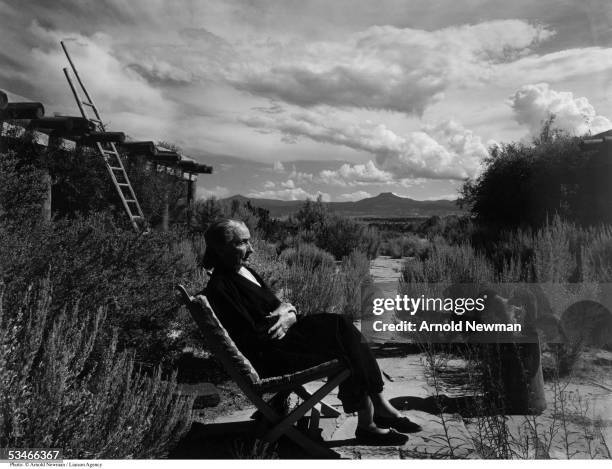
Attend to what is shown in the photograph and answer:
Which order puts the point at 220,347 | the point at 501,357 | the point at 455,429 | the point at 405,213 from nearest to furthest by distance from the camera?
the point at 220,347 → the point at 455,429 → the point at 501,357 → the point at 405,213

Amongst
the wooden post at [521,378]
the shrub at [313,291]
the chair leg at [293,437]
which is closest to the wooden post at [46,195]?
the shrub at [313,291]

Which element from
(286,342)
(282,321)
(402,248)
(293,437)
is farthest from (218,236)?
(402,248)

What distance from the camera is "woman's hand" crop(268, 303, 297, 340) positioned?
8.77 feet

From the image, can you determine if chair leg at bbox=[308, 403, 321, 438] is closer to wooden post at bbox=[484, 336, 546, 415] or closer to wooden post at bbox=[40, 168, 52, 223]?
wooden post at bbox=[484, 336, 546, 415]

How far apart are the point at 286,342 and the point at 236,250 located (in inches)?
21.4

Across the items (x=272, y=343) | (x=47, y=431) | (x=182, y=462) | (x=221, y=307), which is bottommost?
(x=182, y=462)

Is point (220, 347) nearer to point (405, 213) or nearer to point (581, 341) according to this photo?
point (581, 341)

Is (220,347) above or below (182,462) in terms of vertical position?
above

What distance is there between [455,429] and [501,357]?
0.59m

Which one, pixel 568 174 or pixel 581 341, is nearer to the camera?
pixel 581 341

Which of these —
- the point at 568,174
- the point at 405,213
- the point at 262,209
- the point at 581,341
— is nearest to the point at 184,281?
the point at 581,341

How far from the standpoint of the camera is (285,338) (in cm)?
274

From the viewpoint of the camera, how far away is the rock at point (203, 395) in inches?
134

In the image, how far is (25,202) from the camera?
598 centimetres
